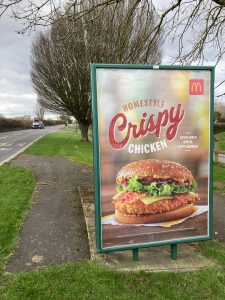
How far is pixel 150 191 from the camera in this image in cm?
385

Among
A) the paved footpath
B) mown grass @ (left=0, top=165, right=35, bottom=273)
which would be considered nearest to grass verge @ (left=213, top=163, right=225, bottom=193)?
the paved footpath

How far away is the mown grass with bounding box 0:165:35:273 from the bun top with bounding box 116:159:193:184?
174cm

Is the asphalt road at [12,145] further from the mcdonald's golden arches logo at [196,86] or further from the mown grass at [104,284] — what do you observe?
the mcdonald's golden arches logo at [196,86]

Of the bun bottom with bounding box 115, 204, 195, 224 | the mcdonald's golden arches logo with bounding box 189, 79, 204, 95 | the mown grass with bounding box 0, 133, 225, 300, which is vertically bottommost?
the mown grass with bounding box 0, 133, 225, 300

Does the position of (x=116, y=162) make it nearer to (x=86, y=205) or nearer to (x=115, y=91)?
(x=115, y=91)

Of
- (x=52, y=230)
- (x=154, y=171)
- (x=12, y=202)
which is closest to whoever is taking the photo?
(x=154, y=171)

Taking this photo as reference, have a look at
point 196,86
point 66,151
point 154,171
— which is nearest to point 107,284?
point 154,171

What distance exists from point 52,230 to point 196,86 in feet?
9.43

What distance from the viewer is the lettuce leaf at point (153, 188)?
3.80 m

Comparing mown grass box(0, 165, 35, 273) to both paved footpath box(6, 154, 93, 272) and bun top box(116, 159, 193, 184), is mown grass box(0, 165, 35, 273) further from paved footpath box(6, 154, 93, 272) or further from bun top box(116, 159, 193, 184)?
bun top box(116, 159, 193, 184)

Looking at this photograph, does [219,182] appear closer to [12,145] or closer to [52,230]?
[52,230]

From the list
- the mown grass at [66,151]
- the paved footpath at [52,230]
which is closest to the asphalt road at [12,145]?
the mown grass at [66,151]

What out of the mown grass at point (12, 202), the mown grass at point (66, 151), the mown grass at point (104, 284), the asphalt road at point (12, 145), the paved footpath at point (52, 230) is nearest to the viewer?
the mown grass at point (104, 284)

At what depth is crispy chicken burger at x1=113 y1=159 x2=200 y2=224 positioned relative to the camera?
12.4 feet
